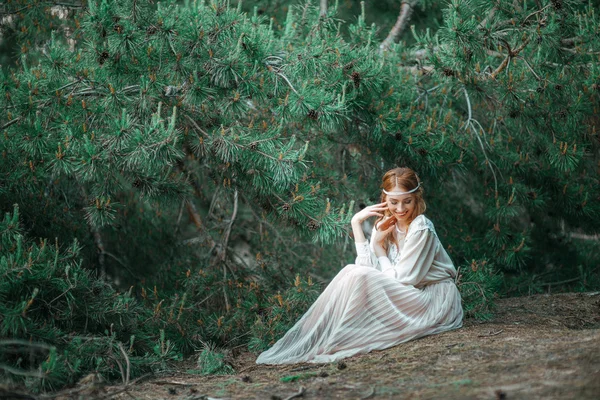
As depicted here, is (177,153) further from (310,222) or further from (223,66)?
(310,222)

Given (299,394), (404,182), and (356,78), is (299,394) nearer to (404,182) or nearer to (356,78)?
(404,182)

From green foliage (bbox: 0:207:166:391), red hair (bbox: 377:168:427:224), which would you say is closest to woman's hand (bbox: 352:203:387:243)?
red hair (bbox: 377:168:427:224)

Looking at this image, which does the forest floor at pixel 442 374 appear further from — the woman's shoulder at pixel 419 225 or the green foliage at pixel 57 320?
the woman's shoulder at pixel 419 225

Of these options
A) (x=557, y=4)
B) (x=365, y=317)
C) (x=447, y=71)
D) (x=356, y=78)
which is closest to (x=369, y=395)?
(x=365, y=317)

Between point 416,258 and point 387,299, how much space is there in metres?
0.28

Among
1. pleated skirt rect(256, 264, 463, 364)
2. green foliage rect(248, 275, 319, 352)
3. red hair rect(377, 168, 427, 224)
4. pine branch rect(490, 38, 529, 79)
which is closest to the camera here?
pleated skirt rect(256, 264, 463, 364)

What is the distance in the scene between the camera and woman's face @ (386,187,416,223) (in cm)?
398

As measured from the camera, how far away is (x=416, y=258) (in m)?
3.87

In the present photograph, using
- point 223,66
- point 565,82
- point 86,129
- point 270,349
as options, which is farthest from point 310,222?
point 565,82

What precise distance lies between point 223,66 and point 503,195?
2381 millimetres

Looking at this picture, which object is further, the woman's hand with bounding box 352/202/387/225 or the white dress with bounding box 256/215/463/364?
the woman's hand with bounding box 352/202/387/225

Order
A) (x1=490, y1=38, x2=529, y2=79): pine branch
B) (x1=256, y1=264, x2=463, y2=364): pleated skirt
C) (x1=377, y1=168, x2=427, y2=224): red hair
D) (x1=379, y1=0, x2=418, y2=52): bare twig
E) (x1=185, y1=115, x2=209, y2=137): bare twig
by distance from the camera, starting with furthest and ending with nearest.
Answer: (x1=379, y1=0, x2=418, y2=52): bare twig < (x1=490, y1=38, x2=529, y2=79): pine branch < (x1=185, y1=115, x2=209, y2=137): bare twig < (x1=377, y1=168, x2=427, y2=224): red hair < (x1=256, y1=264, x2=463, y2=364): pleated skirt

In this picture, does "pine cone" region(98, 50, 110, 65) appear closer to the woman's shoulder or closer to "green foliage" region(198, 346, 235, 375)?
"green foliage" region(198, 346, 235, 375)

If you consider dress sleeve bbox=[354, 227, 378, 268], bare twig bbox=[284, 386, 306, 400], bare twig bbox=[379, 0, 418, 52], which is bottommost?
bare twig bbox=[284, 386, 306, 400]
